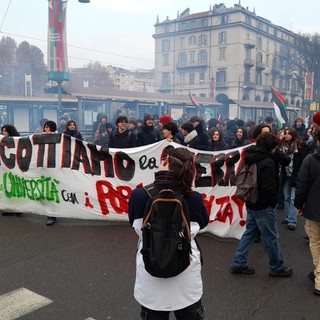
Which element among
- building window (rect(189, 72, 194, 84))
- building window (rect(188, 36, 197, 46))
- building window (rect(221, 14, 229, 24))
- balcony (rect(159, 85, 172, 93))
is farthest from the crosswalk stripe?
building window (rect(188, 36, 197, 46))

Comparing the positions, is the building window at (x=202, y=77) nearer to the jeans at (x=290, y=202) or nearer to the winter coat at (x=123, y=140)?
the winter coat at (x=123, y=140)

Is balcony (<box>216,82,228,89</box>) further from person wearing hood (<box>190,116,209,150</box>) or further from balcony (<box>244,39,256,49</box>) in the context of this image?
person wearing hood (<box>190,116,209,150</box>)

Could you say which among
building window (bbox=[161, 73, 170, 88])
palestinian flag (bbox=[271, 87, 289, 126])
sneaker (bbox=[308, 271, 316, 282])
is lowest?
sneaker (bbox=[308, 271, 316, 282])

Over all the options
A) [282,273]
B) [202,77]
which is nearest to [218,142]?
[282,273]

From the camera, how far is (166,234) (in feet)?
6.45

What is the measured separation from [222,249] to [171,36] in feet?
256

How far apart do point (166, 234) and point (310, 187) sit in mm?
2140

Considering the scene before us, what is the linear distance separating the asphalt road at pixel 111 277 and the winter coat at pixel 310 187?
81 cm

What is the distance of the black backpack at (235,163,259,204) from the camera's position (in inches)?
145

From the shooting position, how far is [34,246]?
473cm

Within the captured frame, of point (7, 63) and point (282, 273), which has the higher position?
point (7, 63)

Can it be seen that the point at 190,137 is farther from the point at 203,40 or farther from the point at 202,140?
the point at 203,40

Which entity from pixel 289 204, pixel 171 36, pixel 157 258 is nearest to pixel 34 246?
pixel 157 258

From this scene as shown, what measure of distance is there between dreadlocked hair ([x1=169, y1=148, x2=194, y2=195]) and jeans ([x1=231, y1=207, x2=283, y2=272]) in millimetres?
1914
